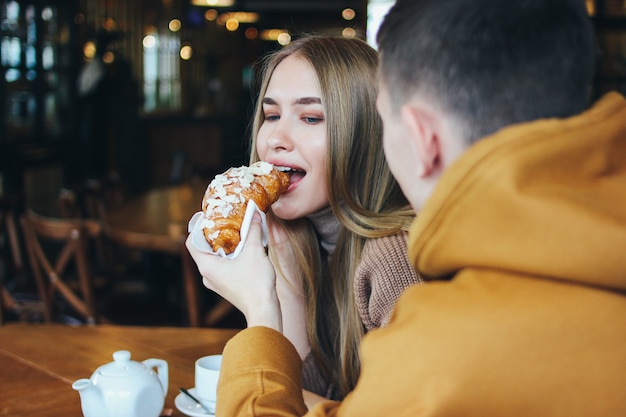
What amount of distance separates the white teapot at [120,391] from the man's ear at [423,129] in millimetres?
734

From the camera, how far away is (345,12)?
53.9ft

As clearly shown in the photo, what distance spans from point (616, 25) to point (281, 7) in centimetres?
792

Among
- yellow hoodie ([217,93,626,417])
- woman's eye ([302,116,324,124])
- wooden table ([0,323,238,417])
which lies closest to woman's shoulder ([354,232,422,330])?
woman's eye ([302,116,324,124])

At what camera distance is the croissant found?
1.59 m

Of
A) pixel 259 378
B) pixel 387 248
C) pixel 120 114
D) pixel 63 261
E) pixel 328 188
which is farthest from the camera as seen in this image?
pixel 120 114

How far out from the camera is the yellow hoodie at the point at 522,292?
832 millimetres

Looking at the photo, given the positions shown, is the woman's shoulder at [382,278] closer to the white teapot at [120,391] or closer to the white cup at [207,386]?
the white cup at [207,386]

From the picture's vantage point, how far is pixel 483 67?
35.4 inches

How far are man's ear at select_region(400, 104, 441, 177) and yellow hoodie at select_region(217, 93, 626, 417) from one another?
0.30ft

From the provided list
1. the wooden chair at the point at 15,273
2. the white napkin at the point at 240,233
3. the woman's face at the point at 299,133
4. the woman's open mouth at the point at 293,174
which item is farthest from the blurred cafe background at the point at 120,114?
the white napkin at the point at 240,233

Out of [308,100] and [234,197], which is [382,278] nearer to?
[234,197]

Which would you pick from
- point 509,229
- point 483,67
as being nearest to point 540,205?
point 509,229

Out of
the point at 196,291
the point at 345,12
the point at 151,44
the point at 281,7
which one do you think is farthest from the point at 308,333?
the point at 345,12

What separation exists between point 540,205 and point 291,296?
45.5 inches
